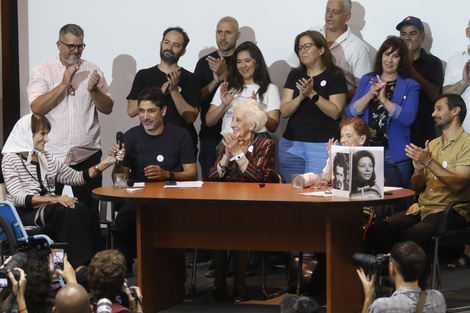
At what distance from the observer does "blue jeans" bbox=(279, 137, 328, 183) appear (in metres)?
5.15

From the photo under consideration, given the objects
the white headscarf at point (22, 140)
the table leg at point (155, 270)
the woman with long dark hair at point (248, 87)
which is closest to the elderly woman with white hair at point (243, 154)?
the table leg at point (155, 270)

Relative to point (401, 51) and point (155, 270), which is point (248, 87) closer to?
point (401, 51)

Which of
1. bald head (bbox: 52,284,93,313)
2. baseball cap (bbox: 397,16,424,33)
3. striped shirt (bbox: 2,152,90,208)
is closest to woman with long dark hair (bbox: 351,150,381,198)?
bald head (bbox: 52,284,93,313)

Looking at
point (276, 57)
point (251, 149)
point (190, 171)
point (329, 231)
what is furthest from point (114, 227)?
point (276, 57)

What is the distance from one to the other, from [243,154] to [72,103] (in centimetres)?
168

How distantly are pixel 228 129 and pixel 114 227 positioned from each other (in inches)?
45.0

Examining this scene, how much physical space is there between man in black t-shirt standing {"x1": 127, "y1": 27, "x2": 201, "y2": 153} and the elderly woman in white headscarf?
2.84ft

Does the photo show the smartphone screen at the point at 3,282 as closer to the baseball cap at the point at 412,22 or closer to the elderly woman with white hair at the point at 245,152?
the elderly woman with white hair at the point at 245,152

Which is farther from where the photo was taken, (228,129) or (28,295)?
(228,129)

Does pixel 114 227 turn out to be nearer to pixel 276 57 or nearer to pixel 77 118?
pixel 77 118

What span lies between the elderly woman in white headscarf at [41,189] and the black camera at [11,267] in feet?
4.22

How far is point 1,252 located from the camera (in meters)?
4.17

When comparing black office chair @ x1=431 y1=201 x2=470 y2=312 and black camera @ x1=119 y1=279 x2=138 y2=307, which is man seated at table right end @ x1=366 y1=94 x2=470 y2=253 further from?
black camera @ x1=119 y1=279 x2=138 y2=307

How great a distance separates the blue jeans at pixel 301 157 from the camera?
5.15m
